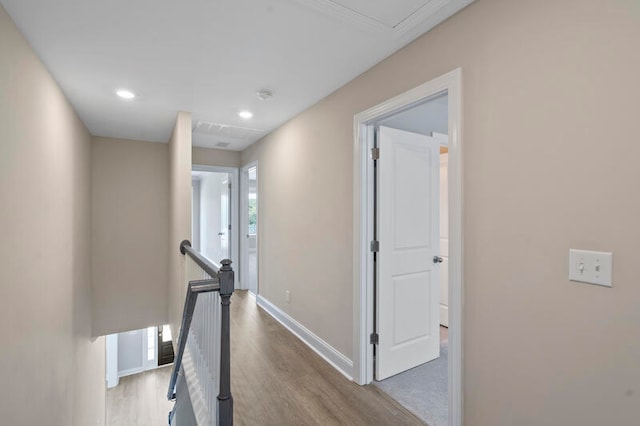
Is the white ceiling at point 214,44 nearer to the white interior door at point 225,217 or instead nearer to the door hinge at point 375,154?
the door hinge at point 375,154

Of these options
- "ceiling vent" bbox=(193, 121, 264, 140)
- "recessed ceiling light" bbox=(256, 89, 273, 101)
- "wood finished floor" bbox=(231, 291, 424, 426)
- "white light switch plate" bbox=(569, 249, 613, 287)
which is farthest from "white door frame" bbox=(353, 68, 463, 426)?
"ceiling vent" bbox=(193, 121, 264, 140)

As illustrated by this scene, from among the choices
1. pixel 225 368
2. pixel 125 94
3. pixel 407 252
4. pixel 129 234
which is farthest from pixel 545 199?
pixel 129 234

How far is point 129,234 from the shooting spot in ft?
14.9

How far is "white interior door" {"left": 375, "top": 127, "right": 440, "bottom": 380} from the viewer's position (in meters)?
2.42

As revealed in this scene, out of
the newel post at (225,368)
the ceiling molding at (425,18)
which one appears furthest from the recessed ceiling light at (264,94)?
the newel post at (225,368)

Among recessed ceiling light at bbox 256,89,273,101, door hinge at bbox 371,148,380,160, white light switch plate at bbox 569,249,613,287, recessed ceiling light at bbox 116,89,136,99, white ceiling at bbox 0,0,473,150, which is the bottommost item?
white light switch plate at bbox 569,249,613,287

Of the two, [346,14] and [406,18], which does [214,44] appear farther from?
[406,18]

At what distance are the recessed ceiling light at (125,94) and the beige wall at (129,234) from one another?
2.02 m

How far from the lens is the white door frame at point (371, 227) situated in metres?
1.61

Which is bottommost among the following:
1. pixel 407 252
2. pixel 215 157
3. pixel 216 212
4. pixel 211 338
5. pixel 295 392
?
pixel 295 392

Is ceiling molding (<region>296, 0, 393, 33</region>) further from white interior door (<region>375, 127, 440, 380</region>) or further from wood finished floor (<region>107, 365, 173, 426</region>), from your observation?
wood finished floor (<region>107, 365, 173, 426</region>)

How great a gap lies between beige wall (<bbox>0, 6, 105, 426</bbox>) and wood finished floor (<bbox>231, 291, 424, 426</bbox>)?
130cm

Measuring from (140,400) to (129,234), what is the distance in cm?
285

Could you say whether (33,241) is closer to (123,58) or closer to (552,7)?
(123,58)
